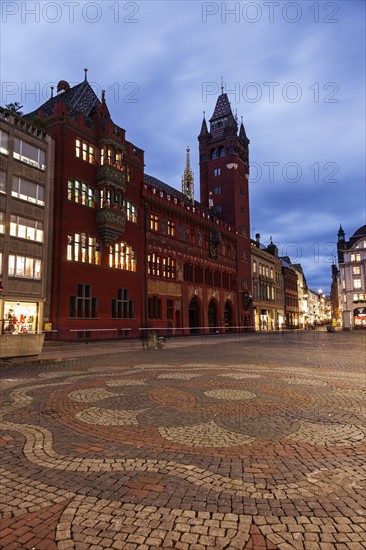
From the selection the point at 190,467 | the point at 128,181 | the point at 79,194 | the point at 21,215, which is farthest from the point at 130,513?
the point at 128,181

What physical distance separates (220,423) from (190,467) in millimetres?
1908

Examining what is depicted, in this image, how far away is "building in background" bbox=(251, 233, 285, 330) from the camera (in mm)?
68312

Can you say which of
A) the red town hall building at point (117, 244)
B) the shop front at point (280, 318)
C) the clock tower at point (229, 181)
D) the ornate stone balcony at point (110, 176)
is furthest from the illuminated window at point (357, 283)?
the ornate stone balcony at point (110, 176)

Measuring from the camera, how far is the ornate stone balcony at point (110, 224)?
108ft

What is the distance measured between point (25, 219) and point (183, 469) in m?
27.9

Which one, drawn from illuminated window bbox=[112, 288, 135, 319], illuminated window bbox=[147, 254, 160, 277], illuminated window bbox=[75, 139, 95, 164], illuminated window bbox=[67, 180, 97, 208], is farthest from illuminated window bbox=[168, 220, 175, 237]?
illuminated window bbox=[75, 139, 95, 164]

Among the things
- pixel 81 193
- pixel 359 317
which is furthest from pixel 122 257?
pixel 359 317

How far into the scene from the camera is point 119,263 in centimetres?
3600

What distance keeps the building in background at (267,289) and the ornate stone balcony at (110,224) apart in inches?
1479

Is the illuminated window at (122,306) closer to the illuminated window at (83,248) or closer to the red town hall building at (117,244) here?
the red town hall building at (117,244)

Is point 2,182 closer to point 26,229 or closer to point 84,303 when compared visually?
point 26,229

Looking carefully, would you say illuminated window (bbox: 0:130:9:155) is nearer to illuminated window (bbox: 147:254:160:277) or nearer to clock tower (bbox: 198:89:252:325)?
illuminated window (bbox: 147:254:160:277)

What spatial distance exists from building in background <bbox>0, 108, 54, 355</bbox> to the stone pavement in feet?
67.4

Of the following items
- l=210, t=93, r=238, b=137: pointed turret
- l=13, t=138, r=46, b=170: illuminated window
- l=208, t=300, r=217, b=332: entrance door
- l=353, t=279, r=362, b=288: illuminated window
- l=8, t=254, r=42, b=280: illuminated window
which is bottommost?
l=208, t=300, r=217, b=332: entrance door
